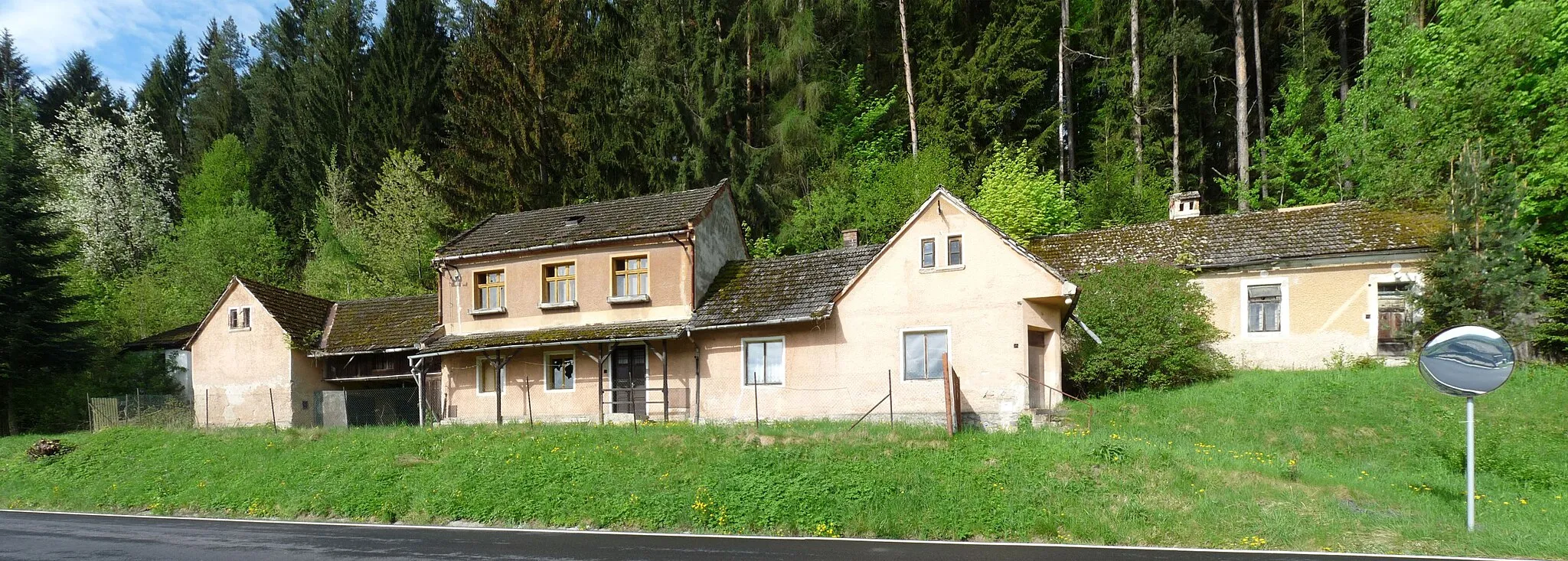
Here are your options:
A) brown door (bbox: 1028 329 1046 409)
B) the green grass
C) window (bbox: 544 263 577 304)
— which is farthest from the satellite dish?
window (bbox: 544 263 577 304)

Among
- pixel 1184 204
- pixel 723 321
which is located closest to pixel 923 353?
pixel 723 321

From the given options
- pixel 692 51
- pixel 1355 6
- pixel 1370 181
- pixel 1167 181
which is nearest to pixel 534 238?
pixel 692 51

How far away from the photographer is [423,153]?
151 ft

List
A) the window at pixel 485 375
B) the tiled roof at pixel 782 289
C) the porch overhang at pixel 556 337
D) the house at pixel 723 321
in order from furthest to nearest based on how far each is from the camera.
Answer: the window at pixel 485 375
the porch overhang at pixel 556 337
the tiled roof at pixel 782 289
the house at pixel 723 321

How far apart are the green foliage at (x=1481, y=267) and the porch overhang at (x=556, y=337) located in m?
20.1

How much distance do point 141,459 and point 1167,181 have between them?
37.4 meters

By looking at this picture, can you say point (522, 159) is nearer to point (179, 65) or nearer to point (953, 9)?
point (953, 9)

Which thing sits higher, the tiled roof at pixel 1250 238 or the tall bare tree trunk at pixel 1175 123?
the tall bare tree trunk at pixel 1175 123

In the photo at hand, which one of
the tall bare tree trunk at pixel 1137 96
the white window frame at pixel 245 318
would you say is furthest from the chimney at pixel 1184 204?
the white window frame at pixel 245 318

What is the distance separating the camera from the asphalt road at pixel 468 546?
1238 centimetres

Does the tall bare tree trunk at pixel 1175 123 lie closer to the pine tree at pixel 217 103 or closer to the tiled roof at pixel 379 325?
the tiled roof at pixel 379 325

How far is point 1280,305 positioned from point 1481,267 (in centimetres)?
485

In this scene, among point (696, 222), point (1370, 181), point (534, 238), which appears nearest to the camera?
point (696, 222)

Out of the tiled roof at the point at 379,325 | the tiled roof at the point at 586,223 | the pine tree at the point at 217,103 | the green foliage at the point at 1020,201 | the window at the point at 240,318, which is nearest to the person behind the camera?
the tiled roof at the point at 586,223
